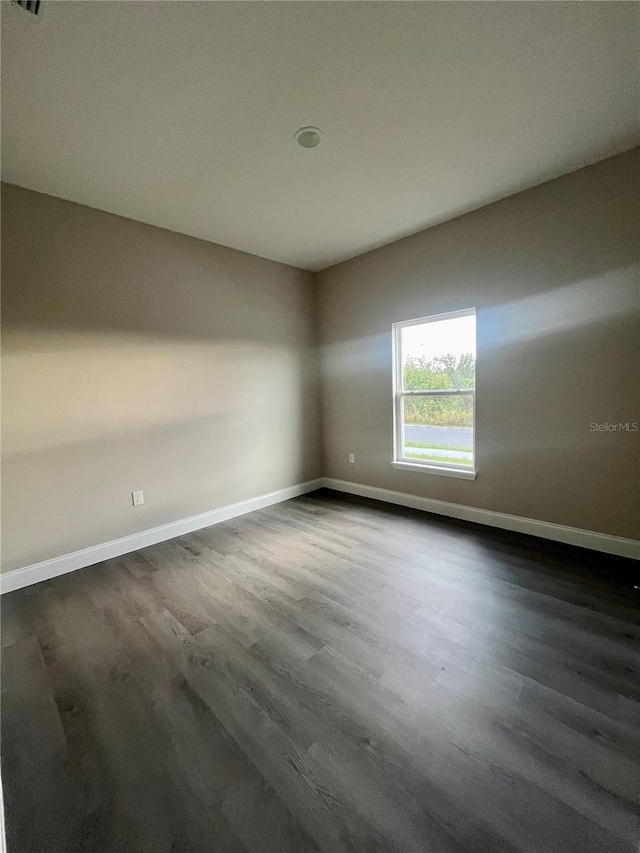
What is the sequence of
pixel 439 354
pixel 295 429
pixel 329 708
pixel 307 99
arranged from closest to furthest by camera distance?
pixel 329 708
pixel 307 99
pixel 439 354
pixel 295 429

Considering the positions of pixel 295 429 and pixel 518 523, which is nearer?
pixel 518 523

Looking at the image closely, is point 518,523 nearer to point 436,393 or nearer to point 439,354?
point 436,393

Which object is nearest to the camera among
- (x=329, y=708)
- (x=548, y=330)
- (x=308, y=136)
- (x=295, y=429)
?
(x=329, y=708)

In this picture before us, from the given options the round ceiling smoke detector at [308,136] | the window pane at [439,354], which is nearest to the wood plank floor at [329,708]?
the window pane at [439,354]

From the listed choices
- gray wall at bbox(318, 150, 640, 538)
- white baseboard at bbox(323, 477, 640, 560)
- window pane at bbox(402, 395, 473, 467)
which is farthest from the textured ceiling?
white baseboard at bbox(323, 477, 640, 560)

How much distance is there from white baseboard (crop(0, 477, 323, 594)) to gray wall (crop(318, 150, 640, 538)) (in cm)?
180

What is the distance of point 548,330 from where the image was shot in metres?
2.70

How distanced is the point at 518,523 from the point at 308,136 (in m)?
3.26

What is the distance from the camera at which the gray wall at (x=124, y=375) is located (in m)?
2.43

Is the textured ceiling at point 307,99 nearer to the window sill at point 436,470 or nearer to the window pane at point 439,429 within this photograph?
the window pane at point 439,429

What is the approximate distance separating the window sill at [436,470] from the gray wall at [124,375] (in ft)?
4.82

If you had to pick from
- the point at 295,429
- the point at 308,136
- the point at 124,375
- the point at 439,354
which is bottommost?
the point at 295,429

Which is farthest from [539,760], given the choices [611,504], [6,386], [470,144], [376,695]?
[6,386]

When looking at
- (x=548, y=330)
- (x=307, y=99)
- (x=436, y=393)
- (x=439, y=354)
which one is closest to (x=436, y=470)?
(x=436, y=393)
